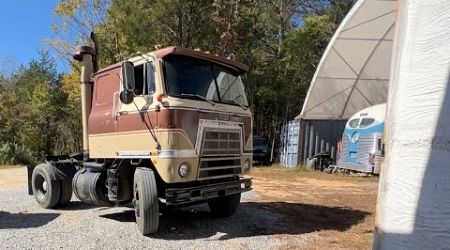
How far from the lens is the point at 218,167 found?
27.2ft

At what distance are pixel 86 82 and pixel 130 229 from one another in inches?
141

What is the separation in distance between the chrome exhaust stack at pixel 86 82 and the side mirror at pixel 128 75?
245 centimetres

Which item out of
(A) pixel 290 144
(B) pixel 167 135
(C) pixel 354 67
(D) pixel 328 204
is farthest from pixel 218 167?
(C) pixel 354 67

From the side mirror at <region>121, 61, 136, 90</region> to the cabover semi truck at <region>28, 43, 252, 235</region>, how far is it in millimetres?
16

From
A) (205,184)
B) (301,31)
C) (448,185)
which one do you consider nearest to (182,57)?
(205,184)

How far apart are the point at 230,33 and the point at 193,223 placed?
18782 millimetres

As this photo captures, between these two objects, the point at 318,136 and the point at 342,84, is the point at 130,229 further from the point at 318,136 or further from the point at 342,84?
the point at 342,84

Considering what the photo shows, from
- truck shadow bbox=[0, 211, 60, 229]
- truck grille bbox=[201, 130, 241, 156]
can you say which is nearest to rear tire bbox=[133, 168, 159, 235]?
truck grille bbox=[201, 130, 241, 156]

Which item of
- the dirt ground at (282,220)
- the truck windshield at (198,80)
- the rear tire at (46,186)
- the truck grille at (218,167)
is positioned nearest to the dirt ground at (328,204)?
the dirt ground at (282,220)

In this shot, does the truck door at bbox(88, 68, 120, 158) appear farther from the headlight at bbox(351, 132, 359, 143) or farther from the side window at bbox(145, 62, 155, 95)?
the headlight at bbox(351, 132, 359, 143)

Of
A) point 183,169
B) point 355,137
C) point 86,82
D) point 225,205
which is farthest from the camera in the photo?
point 355,137

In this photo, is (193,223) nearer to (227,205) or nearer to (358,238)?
(227,205)

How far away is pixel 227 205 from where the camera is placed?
378 inches

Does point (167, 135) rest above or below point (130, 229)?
above
